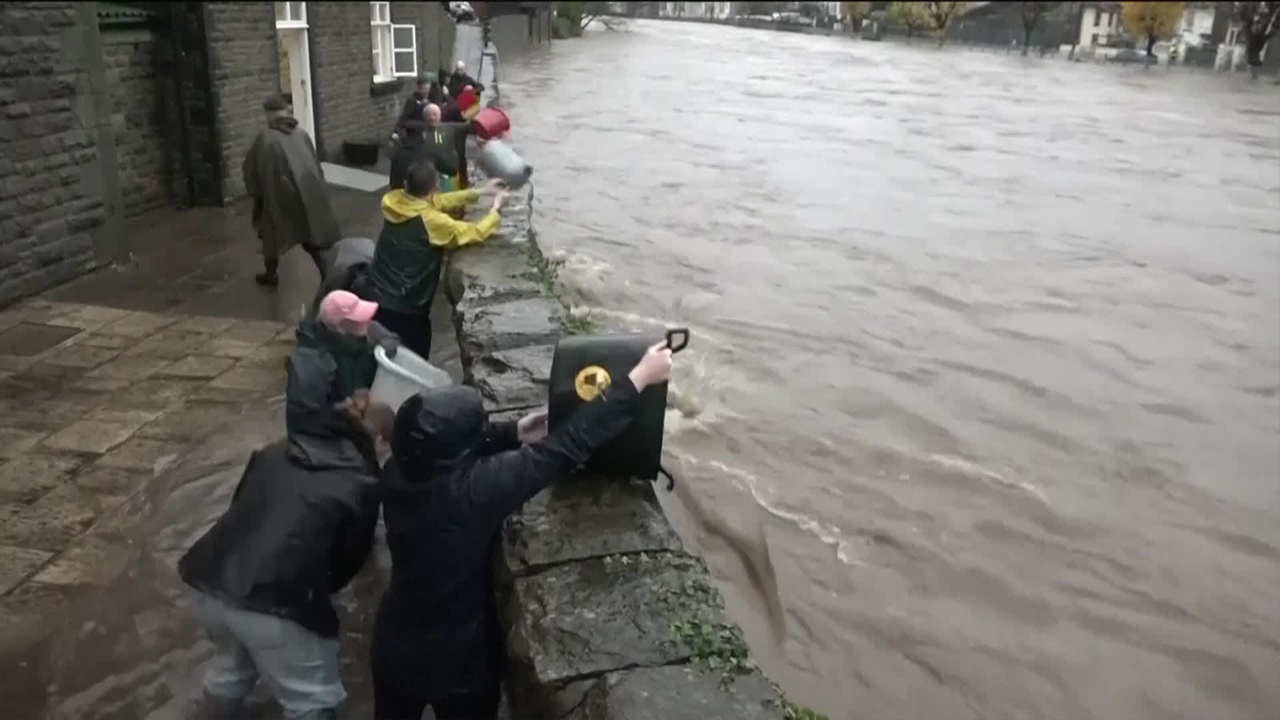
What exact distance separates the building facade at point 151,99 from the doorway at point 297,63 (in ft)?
0.06

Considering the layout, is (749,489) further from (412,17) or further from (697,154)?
(412,17)

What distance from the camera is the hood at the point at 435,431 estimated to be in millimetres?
2957

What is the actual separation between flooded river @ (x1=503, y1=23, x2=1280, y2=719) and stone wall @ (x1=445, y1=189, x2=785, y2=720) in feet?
6.50

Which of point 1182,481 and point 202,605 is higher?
point 202,605

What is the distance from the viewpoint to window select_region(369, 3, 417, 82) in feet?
61.7

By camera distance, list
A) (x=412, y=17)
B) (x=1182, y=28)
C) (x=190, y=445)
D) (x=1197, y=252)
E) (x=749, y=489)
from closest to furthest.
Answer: (x=190, y=445)
(x=749, y=489)
(x=1197, y=252)
(x=412, y=17)
(x=1182, y=28)

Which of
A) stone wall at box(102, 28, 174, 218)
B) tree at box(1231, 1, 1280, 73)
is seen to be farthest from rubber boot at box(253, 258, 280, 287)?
tree at box(1231, 1, 1280, 73)

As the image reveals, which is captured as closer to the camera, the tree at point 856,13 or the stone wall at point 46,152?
the stone wall at point 46,152

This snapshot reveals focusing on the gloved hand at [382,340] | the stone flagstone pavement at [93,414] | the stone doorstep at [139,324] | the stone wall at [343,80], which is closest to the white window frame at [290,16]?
the stone wall at [343,80]

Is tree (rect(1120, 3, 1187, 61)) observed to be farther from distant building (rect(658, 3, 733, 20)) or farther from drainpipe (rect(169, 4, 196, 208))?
distant building (rect(658, 3, 733, 20))

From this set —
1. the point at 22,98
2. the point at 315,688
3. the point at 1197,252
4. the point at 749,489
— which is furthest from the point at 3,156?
the point at 1197,252

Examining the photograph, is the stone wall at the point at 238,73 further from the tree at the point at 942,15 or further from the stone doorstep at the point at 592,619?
the tree at the point at 942,15

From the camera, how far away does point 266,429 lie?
617 centimetres

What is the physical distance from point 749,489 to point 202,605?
12.7ft
